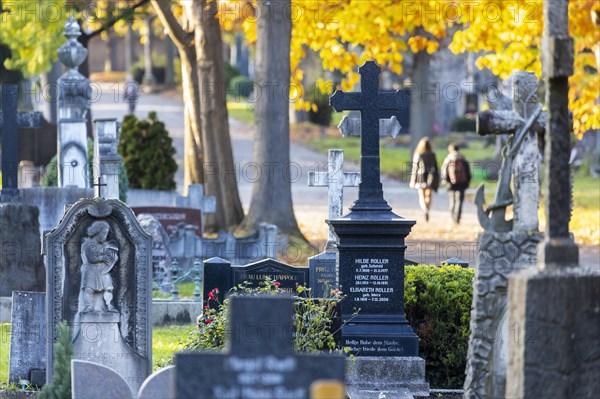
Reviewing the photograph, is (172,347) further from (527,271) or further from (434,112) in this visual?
(434,112)

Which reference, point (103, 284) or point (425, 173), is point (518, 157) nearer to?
point (103, 284)

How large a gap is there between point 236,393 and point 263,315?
0.41 metres

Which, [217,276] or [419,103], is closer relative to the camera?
[217,276]

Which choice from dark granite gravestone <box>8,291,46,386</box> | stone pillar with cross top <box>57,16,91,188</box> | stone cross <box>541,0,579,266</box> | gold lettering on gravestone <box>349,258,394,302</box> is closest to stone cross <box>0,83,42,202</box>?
stone pillar with cross top <box>57,16,91,188</box>

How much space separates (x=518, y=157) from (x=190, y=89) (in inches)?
703

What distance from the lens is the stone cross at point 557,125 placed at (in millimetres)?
8109

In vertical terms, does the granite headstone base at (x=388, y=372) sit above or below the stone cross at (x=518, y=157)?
below

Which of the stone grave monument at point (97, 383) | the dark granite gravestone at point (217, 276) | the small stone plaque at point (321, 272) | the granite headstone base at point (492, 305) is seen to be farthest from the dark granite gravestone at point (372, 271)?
the stone grave monument at point (97, 383)

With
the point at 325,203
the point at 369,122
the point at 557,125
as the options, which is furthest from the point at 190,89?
the point at 557,125

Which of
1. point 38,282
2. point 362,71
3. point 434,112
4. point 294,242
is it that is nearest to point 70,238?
point 362,71

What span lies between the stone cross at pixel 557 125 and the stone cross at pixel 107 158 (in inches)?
263

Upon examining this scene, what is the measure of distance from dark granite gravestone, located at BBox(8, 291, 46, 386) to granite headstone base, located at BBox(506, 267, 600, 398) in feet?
19.3

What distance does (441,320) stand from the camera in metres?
13.7

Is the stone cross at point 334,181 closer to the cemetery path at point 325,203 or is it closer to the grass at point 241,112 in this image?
the cemetery path at point 325,203
